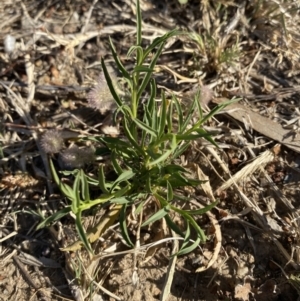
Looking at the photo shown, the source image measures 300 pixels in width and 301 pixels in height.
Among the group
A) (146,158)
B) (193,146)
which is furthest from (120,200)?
(193,146)

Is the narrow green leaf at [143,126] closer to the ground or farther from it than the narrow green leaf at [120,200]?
farther from it

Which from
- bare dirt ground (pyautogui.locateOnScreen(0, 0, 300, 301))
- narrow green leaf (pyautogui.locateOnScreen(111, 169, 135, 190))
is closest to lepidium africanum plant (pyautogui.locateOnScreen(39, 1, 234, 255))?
narrow green leaf (pyautogui.locateOnScreen(111, 169, 135, 190))

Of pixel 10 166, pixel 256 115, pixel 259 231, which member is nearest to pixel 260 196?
pixel 259 231

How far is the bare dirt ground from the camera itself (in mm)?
2250

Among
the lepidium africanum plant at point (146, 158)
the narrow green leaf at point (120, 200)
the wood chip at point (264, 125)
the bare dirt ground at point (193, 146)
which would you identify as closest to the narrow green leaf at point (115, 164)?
the lepidium africanum plant at point (146, 158)

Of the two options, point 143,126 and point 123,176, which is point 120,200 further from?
point 143,126

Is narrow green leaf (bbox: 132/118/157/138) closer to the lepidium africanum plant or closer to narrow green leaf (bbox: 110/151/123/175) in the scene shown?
the lepidium africanum plant

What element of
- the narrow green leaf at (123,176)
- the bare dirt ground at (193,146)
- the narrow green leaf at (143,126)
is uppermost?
the narrow green leaf at (143,126)

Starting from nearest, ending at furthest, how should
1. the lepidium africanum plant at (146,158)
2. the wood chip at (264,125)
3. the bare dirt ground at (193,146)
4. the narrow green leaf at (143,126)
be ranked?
the narrow green leaf at (143,126) < the lepidium africanum plant at (146,158) < the bare dirt ground at (193,146) < the wood chip at (264,125)

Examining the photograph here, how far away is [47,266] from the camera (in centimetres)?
233

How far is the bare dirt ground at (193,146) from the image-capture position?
88.6 inches

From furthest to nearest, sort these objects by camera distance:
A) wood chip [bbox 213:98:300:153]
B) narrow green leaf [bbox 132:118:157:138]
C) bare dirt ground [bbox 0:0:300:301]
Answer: wood chip [bbox 213:98:300:153] < bare dirt ground [bbox 0:0:300:301] < narrow green leaf [bbox 132:118:157:138]

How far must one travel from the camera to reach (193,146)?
244cm

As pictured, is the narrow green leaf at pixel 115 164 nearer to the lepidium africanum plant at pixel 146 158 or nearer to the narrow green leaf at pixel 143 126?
the lepidium africanum plant at pixel 146 158
